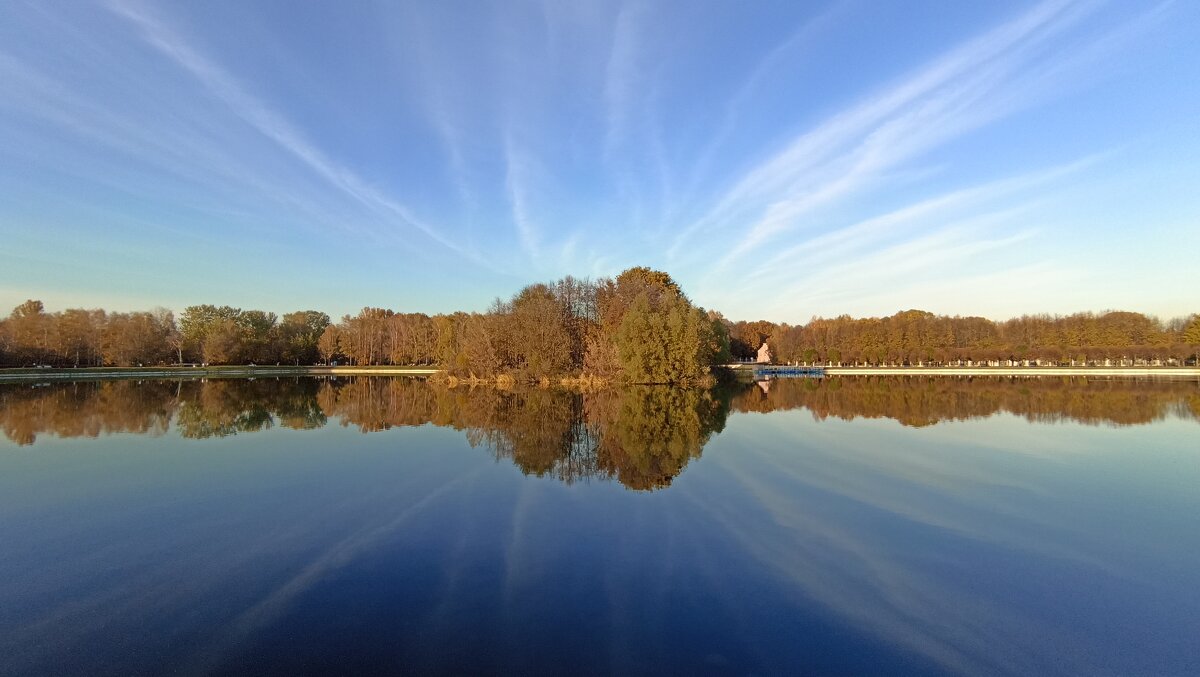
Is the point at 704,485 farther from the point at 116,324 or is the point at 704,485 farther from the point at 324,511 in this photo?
the point at 116,324

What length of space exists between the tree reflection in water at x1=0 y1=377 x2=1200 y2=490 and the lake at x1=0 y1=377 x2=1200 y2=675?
37cm

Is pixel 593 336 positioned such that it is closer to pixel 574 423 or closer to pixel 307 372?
pixel 574 423

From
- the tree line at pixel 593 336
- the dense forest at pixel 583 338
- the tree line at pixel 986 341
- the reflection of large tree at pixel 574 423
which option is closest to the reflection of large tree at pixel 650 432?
the reflection of large tree at pixel 574 423

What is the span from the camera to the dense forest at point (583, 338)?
45.0 m

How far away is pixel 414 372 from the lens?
258 feet

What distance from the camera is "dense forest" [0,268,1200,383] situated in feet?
148

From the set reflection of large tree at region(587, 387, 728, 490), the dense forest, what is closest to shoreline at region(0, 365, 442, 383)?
the dense forest

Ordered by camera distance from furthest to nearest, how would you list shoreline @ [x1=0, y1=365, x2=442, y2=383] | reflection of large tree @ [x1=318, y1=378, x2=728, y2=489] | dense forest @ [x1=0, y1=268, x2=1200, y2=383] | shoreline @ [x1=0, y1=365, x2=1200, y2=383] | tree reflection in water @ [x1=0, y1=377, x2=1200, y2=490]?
shoreline @ [x1=0, y1=365, x2=1200, y2=383], shoreline @ [x1=0, y1=365, x2=442, y2=383], dense forest @ [x1=0, y1=268, x2=1200, y2=383], tree reflection in water @ [x1=0, y1=377, x2=1200, y2=490], reflection of large tree @ [x1=318, y1=378, x2=728, y2=489]

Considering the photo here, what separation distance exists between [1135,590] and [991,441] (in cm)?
1257

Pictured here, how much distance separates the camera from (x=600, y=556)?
784 cm

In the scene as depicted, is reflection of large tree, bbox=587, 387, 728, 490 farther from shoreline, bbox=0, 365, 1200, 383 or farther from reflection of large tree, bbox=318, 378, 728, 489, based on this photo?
shoreline, bbox=0, 365, 1200, 383

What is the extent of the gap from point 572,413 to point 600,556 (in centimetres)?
1829

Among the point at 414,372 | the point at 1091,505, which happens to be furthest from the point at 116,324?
the point at 1091,505

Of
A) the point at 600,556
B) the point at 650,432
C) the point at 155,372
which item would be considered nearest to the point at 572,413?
the point at 650,432
